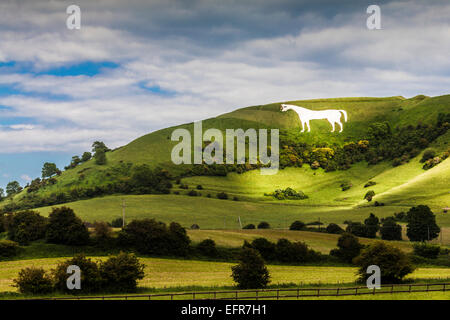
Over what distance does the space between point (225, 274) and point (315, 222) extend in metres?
70.9

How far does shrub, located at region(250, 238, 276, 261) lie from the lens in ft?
257

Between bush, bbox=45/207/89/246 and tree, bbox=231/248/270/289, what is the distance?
107ft

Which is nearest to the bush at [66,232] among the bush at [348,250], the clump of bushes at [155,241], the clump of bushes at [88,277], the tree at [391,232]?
the clump of bushes at [155,241]

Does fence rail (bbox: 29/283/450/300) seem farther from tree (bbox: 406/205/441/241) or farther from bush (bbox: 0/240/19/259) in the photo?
tree (bbox: 406/205/441/241)

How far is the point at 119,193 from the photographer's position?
189625 millimetres

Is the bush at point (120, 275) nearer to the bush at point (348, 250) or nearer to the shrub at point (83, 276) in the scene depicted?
the shrub at point (83, 276)

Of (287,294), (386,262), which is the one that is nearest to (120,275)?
(287,294)

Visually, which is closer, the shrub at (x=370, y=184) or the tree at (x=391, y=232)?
the tree at (x=391, y=232)

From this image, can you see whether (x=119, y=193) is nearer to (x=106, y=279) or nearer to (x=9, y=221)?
(x=9, y=221)

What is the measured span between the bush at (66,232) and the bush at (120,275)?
79.0ft

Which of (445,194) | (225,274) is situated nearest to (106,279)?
(225,274)

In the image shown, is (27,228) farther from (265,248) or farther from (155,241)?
(265,248)

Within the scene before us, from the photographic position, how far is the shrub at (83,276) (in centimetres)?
5247

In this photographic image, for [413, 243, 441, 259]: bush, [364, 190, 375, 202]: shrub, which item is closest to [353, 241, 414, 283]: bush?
[413, 243, 441, 259]: bush
